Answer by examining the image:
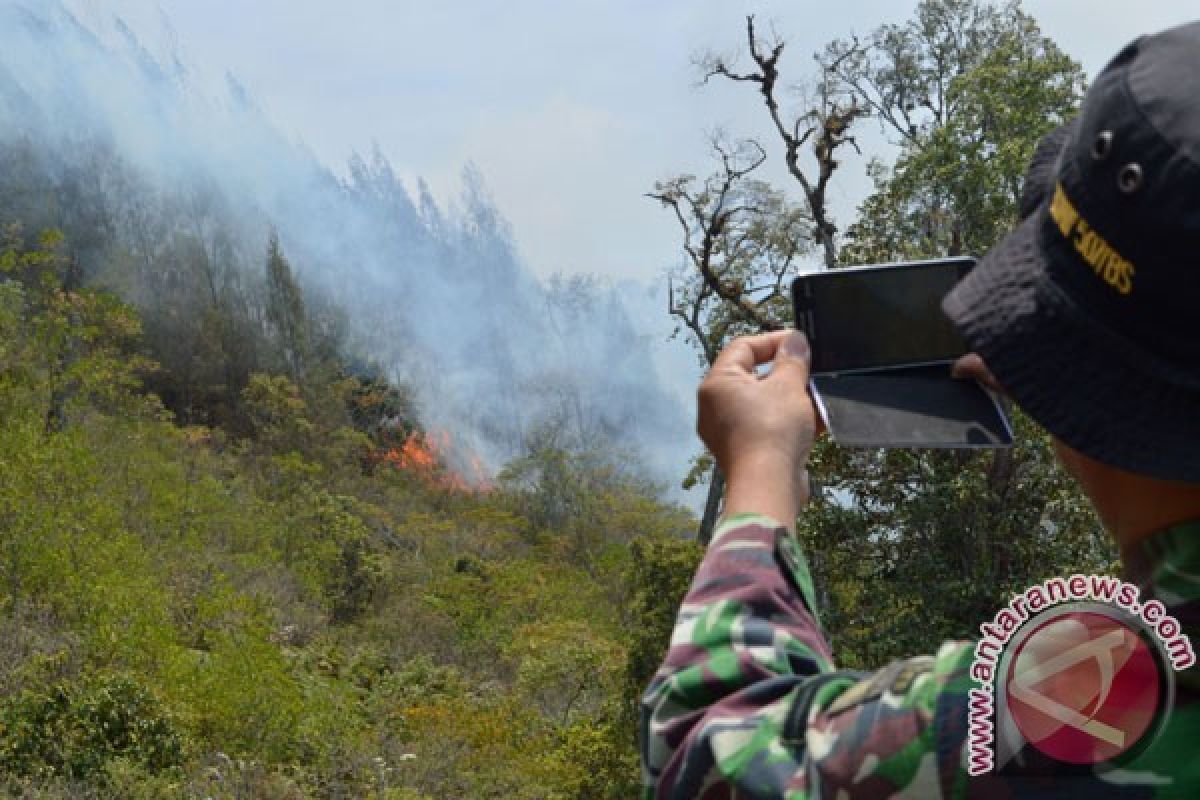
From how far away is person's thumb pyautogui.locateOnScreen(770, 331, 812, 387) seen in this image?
844 millimetres

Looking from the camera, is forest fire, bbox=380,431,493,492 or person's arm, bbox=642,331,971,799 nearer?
person's arm, bbox=642,331,971,799

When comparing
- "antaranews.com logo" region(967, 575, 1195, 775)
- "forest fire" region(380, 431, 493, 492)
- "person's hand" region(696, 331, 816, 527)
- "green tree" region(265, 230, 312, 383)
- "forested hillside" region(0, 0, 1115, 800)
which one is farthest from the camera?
"green tree" region(265, 230, 312, 383)

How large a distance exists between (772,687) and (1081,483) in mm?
223

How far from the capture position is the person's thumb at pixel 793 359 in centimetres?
84

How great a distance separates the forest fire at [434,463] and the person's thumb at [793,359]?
27934 mm

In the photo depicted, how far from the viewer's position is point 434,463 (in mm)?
32188

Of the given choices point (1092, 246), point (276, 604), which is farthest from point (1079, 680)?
point (276, 604)

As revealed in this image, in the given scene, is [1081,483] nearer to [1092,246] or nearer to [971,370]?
[1092,246]

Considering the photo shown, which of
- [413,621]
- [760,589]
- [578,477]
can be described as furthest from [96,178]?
[760,589]

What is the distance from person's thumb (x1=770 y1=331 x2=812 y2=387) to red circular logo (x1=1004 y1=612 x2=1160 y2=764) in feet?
0.93

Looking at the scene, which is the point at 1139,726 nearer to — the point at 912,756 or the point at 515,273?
the point at 912,756

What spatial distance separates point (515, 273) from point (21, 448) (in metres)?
43.4

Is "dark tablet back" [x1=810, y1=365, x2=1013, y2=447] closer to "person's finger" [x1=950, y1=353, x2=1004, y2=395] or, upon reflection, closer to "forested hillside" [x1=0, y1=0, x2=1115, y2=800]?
"person's finger" [x1=950, y1=353, x2=1004, y2=395]

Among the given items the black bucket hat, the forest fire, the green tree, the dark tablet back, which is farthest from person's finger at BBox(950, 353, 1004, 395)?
the green tree
